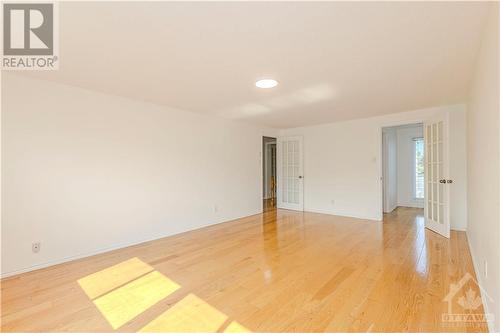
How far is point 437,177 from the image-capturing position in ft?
13.7

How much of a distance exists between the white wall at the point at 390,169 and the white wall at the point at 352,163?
117 centimetres

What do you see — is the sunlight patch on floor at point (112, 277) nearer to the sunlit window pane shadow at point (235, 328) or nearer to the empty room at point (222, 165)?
the empty room at point (222, 165)

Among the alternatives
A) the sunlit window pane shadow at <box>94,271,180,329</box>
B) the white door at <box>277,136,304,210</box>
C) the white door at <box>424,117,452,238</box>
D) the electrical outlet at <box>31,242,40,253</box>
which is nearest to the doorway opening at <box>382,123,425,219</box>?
the white door at <box>424,117,452,238</box>

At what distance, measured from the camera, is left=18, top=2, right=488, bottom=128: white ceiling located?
65.6 inches

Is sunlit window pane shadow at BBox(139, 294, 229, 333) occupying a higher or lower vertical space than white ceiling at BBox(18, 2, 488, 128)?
lower

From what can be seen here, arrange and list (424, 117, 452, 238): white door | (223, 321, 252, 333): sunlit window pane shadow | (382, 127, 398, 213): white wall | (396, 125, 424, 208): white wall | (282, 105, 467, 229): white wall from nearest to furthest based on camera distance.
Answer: (223, 321, 252, 333): sunlit window pane shadow → (424, 117, 452, 238): white door → (282, 105, 467, 229): white wall → (382, 127, 398, 213): white wall → (396, 125, 424, 208): white wall

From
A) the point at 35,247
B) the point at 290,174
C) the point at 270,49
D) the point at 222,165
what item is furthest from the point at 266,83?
the point at 290,174

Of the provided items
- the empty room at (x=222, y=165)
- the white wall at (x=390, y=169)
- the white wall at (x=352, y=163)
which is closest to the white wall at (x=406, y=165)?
the white wall at (x=390, y=169)

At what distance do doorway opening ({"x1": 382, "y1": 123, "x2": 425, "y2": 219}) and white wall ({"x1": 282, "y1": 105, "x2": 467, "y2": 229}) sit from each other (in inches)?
60.2

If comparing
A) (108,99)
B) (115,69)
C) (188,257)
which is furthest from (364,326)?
(108,99)

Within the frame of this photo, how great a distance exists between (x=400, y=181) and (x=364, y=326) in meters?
6.46

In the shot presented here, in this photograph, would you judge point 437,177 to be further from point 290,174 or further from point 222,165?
point 222,165

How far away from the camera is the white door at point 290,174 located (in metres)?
6.42

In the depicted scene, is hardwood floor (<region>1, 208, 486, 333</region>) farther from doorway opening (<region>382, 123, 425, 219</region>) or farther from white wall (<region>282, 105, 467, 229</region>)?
doorway opening (<region>382, 123, 425, 219</region>)
